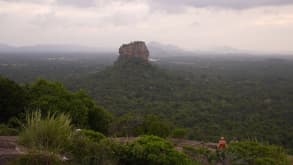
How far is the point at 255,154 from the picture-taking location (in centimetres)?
625

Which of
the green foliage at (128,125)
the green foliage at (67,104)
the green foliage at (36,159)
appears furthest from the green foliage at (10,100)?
the green foliage at (36,159)

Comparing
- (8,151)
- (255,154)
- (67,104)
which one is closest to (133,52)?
(67,104)

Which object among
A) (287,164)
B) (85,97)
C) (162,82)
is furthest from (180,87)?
(287,164)

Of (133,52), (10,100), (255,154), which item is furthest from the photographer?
(133,52)

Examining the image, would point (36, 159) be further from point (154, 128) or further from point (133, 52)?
point (133, 52)

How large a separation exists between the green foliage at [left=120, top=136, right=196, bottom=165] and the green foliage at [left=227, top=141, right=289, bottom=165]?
1.07 meters

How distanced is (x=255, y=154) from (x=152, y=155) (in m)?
2.31

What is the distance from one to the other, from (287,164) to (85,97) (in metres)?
10.1

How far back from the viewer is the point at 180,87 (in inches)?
1983

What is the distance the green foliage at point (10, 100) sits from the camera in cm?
1259

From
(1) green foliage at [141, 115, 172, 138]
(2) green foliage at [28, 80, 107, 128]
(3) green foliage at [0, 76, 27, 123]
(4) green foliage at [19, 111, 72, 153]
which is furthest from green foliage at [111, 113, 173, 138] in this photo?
(4) green foliage at [19, 111, 72, 153]

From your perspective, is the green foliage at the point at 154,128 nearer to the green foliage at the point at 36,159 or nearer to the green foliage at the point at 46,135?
the green foliage at the point at 46,135

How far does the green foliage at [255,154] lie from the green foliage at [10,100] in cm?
927

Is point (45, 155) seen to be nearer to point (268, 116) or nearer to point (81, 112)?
point (81, 112)
